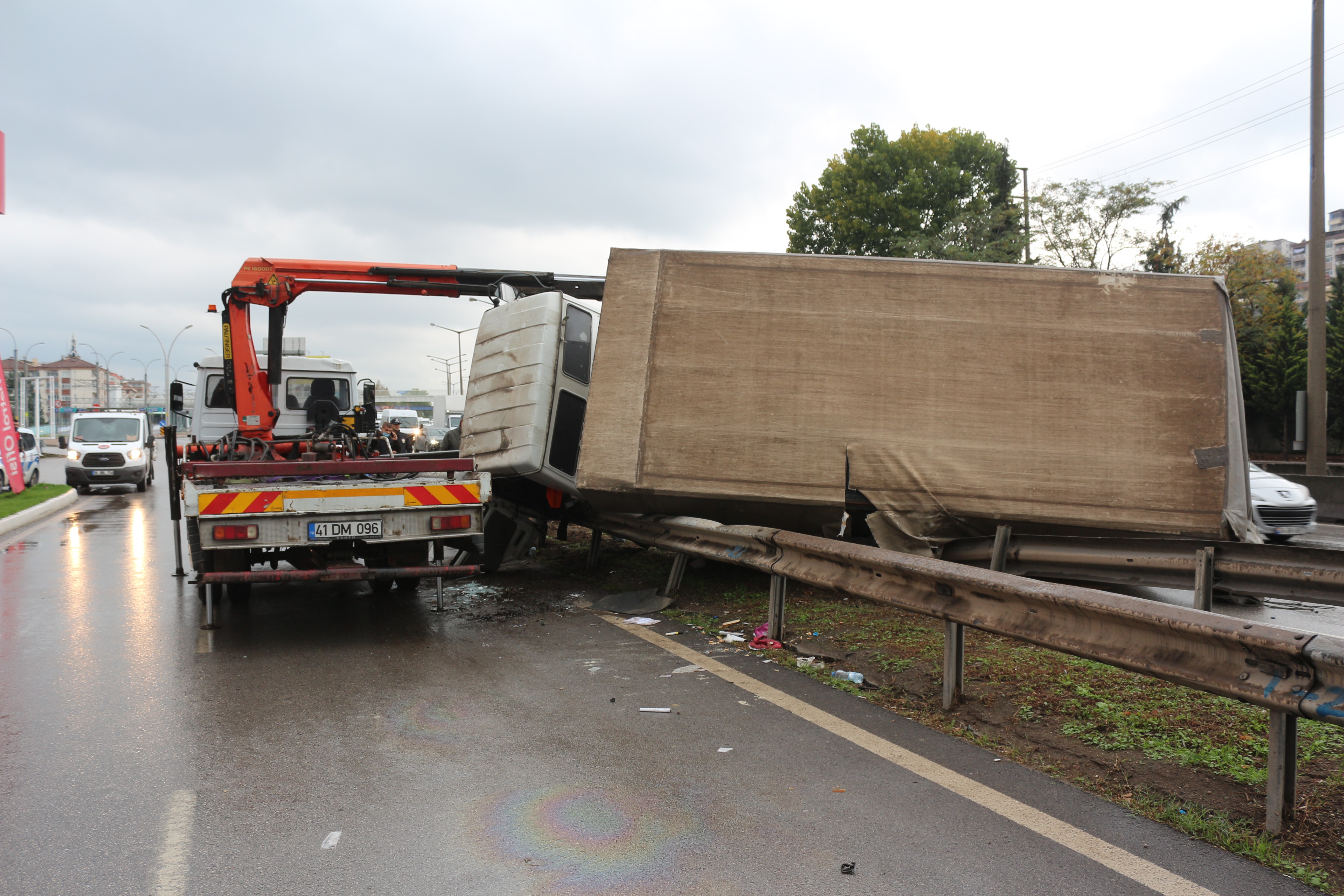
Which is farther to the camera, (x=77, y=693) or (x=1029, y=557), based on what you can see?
(x=1029, y=557)

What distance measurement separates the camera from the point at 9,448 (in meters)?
21.2

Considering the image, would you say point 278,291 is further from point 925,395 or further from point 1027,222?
point 1027,222

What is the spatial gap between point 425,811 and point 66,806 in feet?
4.88

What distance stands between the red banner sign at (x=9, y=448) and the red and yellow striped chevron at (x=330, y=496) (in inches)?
697

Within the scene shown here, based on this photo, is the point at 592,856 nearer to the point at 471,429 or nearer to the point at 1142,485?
the point at 1142,485

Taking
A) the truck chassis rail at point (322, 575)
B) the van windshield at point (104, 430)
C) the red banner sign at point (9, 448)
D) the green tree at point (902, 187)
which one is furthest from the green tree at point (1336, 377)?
the red banner sign at point (9, 448)

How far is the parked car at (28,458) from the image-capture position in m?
23.3

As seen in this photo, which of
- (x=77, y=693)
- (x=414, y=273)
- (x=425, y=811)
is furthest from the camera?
(x=414, y=273)

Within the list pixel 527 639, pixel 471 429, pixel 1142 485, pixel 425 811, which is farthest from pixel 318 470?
pixel 1142 485

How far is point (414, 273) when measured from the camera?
9.95m

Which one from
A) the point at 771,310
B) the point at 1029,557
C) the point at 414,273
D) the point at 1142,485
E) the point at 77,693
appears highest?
the point at 414,273

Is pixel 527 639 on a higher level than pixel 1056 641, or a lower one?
lower

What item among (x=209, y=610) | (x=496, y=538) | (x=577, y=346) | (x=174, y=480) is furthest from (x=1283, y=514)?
(x=174, y=480)

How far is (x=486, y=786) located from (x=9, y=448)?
74.5 feet
